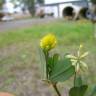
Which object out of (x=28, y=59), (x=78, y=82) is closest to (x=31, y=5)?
(x=28, y=59)

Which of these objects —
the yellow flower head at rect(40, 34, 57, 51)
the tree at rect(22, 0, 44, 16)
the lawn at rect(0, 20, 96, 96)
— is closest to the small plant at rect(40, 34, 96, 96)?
the yellow flower head at rect(40, 34, 57, 51)

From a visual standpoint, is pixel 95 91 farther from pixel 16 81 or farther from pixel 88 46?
pixel 88 46

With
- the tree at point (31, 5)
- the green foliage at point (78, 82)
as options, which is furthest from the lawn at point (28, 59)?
the tree at point (31, 5)

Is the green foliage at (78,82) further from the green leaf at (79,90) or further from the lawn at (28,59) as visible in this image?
the lawn at (28,59)

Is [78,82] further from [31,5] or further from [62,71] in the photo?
[31,5]

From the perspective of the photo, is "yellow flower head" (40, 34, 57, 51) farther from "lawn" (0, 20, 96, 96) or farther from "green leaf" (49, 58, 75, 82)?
"lawn" (0, 20, 96, 96)
